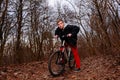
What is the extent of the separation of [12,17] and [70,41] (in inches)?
340

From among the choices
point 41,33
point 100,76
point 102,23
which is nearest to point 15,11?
point 41,33

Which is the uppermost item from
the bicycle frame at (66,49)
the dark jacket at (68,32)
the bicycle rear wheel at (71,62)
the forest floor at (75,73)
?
the dark jacket at (68,32)

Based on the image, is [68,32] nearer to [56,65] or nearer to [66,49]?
[66,49]

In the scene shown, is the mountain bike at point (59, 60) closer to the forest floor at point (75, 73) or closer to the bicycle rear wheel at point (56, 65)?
the bicycle rear wheel at point (56, 65)

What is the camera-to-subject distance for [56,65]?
7.86 meters

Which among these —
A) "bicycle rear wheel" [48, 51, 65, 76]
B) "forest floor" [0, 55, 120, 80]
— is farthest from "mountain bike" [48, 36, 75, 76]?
"forest floor" [0, 55, 120, 80]

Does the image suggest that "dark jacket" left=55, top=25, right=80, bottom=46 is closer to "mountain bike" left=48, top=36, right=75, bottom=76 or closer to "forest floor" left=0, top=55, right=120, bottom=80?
"mountain bike" left=48, top=36, right=75, bottom=76

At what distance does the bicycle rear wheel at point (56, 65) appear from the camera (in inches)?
303

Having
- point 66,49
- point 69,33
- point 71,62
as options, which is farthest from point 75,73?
point 69,33

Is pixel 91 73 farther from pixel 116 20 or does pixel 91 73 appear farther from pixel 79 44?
pixel 79 44

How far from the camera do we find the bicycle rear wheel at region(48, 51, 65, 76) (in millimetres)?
7693

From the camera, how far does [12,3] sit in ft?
50.5

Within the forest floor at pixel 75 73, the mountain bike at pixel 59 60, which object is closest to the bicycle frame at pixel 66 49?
the mountain bike at pixel 59 60

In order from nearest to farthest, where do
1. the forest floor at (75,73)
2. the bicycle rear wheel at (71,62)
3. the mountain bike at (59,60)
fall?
the forest floor at (75,73) < the mountain bike at (59,60) < the bicycle rear wheel at (71,62)
